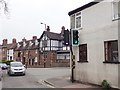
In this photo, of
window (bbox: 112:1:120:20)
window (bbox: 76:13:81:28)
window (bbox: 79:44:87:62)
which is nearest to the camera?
window (bbox: 112:1:120:20)

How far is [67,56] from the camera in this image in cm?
6731

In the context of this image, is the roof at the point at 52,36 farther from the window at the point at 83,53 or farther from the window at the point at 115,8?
the window at the point at 115,8

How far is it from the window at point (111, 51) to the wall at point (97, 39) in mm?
288

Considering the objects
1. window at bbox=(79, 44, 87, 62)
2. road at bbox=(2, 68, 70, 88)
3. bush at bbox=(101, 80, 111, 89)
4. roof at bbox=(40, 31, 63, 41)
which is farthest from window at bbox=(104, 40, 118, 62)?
roof at bbox=(40, 31, 63, 41)

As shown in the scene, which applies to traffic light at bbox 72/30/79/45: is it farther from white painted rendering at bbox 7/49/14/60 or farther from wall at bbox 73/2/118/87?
white painted rendering at bbox 7/49/14/60

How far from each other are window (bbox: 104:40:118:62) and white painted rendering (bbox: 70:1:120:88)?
0.26 metres

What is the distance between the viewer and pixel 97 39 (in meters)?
18.6

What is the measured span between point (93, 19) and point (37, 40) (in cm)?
5740

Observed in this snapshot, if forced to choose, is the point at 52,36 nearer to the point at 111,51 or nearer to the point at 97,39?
the point at 97,39

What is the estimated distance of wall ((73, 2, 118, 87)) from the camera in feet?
55.4

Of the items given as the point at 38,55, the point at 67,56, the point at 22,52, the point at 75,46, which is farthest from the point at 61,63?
the point at 75,46

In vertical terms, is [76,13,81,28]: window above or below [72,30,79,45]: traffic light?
above

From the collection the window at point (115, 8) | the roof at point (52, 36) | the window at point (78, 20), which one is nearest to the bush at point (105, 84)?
the window at point (115, 8)

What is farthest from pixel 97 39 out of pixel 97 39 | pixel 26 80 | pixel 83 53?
pixel 26 80
